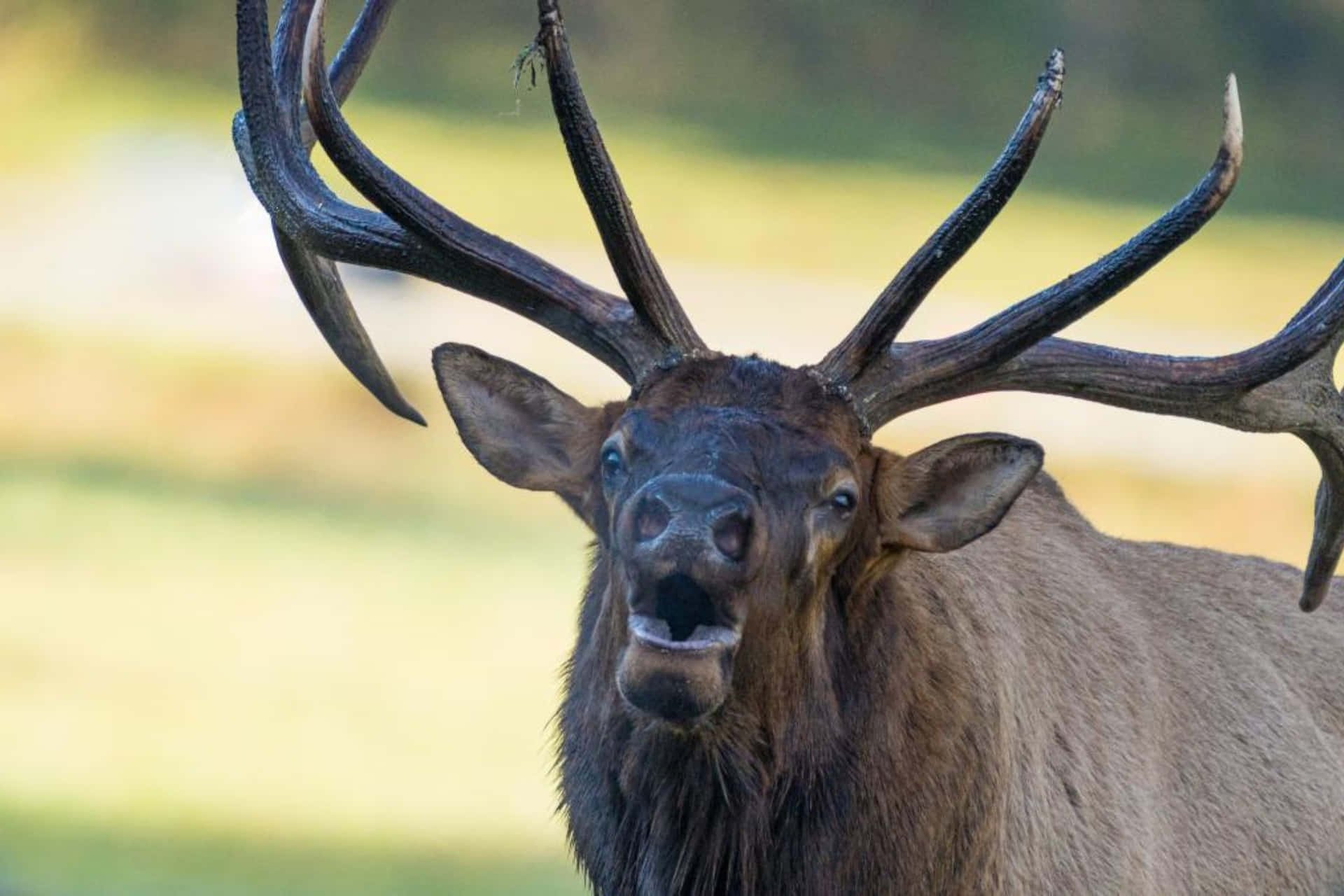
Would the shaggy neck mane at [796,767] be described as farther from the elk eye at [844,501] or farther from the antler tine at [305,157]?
the antler tine at [305,157]

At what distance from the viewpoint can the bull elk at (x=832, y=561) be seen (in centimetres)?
446

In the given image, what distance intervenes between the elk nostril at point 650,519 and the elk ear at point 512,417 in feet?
2.18

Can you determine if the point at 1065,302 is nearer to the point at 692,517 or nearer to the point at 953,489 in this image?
the point at 953,489

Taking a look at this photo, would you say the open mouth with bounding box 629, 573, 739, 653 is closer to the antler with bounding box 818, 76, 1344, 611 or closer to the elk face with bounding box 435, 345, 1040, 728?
the elk face with bounding box 435, 345, 1040, 728

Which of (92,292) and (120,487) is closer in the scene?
(120,487)

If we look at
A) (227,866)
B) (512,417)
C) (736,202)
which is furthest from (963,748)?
(736,202)

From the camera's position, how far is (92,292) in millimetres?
15781

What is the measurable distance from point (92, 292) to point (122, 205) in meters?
1.66

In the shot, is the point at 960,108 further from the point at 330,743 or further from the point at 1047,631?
the point at 1047,631

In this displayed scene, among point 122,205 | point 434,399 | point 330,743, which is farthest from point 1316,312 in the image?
point 122,205

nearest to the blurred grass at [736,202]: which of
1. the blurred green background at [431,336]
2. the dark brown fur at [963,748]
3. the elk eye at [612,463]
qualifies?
the blurred green background at [431,336]

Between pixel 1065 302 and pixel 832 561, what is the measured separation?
0.71 m

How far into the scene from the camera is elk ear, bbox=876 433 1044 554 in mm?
4695

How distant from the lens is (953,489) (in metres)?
4.74
